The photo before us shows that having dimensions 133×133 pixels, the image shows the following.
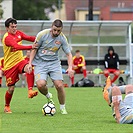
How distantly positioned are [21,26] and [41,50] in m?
15.3

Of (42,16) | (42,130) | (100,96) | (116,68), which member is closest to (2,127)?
(42,130)

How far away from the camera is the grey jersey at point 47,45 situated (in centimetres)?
1355

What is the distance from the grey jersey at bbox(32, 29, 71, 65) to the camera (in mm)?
13547

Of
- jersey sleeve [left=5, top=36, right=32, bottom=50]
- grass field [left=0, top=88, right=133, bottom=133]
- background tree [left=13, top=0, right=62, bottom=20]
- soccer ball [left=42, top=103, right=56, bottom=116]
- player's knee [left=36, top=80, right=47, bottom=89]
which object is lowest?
grass field [left=0, top=88, right=133, bottom=133]

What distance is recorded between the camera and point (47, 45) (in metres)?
13.6

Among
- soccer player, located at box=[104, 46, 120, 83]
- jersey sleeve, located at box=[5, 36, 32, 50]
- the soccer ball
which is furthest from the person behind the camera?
soccer player, located at box=[104, 46, 120, 83]

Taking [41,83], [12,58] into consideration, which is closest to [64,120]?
[41,83]

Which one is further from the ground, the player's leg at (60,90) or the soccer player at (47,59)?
the soccer player at (47,59)

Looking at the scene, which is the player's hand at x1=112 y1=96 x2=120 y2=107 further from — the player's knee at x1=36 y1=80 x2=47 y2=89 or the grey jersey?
the grey jersey

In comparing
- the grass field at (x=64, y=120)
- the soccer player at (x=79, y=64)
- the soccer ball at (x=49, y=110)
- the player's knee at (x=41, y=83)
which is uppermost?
the soccer player at (x=79, y=64)

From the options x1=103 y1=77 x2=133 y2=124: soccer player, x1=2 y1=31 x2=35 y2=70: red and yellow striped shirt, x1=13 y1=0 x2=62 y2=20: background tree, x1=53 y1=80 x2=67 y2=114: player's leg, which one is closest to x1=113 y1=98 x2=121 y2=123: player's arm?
x1=103 y1=77 x2=133 y2=124: soccer player

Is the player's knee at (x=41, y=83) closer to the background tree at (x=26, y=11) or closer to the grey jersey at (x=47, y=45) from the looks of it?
the grey jersey at (x=47, y=45)

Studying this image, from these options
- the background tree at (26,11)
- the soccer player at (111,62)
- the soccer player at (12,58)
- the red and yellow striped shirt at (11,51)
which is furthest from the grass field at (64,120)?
the background tree at (26,11)

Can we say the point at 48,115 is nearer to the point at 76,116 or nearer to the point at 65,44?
the point at 76,116
